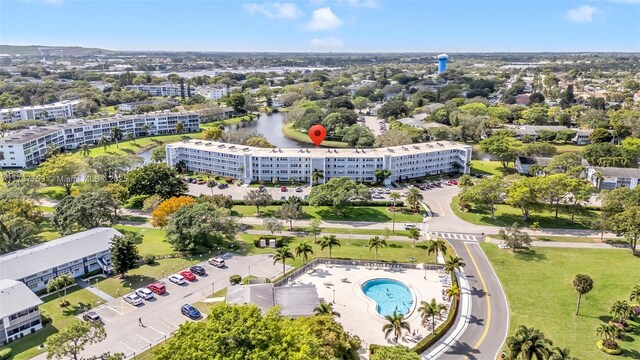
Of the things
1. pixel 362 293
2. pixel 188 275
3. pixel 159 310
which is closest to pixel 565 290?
pixel 362 293

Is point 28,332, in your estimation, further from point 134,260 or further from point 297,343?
point 297,343

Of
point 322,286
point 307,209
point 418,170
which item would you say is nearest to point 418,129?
point 418,170

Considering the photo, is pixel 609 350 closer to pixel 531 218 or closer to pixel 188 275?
pixel 531 218

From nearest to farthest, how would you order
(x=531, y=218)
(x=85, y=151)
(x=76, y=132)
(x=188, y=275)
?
(x=188, y=275)
(x=531, y=218)
(x=85, y=151)
(x=76, y=132)

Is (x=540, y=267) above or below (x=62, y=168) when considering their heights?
below

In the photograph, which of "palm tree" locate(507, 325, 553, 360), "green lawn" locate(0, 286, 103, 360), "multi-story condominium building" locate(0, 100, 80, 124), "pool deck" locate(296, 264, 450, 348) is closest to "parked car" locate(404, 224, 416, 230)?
"pool deck" locate(296, 264, 450, 348)

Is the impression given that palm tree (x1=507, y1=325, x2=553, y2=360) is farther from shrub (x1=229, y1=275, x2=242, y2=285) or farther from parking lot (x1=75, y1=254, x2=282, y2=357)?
shrub (x1=229, y1=275, x2=242, y2=285)

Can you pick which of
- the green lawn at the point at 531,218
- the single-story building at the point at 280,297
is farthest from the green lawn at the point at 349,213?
the single-story building at the point at 280,297
